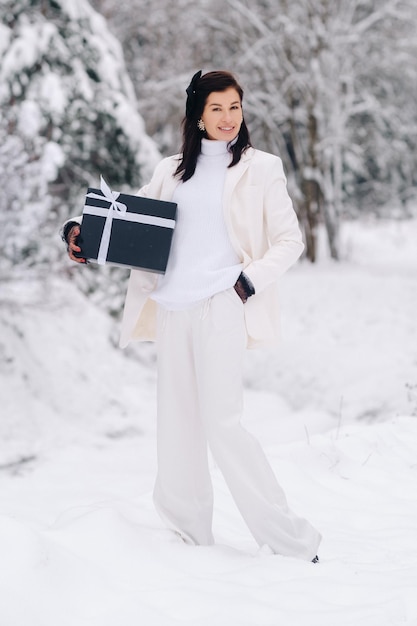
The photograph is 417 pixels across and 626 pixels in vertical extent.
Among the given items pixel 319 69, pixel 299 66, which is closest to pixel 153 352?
pixel 319 69

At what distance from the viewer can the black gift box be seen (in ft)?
9.68

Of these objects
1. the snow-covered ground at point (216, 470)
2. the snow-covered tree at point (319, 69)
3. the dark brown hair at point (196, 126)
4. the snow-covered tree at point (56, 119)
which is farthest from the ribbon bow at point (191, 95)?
the snow-covered tree at point (319, 69)

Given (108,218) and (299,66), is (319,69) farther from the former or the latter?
(108,218)

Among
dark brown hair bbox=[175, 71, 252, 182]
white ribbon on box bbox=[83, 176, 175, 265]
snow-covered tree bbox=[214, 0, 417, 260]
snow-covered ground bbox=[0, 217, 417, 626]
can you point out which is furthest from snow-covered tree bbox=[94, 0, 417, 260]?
white ribbon on box bbox=[83, 176, 175, 265]

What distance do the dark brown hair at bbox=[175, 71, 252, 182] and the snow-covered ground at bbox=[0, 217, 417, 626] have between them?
1303mm

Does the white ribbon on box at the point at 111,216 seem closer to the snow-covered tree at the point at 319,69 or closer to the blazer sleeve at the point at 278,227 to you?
the blazer sleeve at the point at 278,227

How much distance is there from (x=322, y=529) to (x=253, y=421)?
4312 millimetres

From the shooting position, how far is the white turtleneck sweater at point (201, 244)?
2967 millimetres

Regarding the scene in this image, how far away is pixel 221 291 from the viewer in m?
2.95

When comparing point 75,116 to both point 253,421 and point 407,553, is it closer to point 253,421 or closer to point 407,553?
point 253,421

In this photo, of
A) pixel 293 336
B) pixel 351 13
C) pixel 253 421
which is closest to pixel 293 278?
pixel 293 336

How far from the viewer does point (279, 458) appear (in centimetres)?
480

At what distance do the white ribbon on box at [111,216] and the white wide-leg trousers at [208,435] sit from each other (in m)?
0.32

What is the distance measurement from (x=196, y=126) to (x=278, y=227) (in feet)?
1.56
